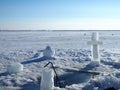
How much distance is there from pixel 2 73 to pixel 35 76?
1.79 meters

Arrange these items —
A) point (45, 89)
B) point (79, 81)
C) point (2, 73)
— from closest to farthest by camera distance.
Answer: point (45, 89) < point (79, 81) < point (2, 73)

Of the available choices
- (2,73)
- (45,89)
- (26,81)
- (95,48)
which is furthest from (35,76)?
(95,48)

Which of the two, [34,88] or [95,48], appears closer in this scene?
[34,88]

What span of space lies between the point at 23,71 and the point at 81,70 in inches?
110

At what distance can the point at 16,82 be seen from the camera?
10031mm

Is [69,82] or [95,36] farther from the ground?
[95,36]

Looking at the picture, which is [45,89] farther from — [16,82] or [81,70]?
[81,70]

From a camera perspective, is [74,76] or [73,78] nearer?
[73,78]

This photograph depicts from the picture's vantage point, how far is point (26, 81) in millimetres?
10242

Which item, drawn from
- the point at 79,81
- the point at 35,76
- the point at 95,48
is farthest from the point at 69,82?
the point at 95,48

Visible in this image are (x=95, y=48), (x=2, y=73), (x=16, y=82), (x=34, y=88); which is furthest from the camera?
(x=95, y=48)

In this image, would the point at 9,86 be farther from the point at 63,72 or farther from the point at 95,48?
the point at 95,48

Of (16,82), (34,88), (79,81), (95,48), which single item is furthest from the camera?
(95,48)

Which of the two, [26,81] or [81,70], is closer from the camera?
[26,81]
